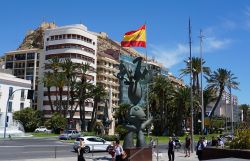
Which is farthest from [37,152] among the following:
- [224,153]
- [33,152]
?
[224,153]

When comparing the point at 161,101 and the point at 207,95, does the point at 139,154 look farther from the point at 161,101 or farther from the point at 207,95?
the point at 207,95

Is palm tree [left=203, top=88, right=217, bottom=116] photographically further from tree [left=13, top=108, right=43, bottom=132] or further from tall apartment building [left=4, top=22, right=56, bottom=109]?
tall apartment building [left=4, top=22, right=56, bottom=109]

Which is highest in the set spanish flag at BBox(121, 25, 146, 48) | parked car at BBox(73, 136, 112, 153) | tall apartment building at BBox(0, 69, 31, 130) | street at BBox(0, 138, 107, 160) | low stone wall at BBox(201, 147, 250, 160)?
spanish flag at BBox(121, 25, 146, 48)

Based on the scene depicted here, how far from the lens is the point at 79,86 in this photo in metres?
81.6

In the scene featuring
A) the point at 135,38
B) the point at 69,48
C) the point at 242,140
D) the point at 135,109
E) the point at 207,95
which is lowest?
the point at 242,140

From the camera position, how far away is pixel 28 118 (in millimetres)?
81125

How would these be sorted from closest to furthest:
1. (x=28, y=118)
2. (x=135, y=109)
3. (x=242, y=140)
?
(x=242, y=140)
(x=135, y=109)
(x=28, y=118)

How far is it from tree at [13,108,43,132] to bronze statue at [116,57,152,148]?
60021 mm

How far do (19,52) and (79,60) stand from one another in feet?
86.1

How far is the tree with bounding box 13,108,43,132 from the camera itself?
8050 centimetres

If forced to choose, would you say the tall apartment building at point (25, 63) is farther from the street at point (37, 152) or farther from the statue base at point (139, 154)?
the statue base at point (139, 154)

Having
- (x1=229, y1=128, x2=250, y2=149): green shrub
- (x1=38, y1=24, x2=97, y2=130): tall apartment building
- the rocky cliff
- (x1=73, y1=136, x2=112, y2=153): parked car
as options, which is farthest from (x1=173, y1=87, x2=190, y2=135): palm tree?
the rocky cliff

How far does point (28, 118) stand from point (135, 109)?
6143 centimetres

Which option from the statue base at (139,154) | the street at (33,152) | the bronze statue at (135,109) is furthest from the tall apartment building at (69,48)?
the statue base at (139,154)
